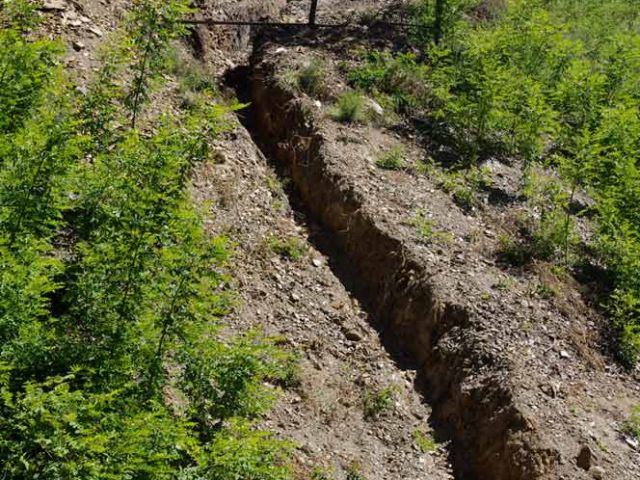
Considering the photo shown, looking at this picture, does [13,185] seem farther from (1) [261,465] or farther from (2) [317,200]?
(2) [317,200]

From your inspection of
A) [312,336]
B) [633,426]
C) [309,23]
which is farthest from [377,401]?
[309,23]

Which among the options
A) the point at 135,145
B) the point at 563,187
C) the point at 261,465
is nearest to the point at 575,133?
the point at 563,187

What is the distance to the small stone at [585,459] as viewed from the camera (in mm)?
6613

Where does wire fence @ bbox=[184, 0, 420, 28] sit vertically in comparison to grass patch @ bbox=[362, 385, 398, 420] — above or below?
above

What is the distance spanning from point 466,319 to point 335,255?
84.9 inches

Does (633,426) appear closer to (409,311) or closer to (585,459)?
(585,459)

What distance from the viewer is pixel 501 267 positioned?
8.88 metres

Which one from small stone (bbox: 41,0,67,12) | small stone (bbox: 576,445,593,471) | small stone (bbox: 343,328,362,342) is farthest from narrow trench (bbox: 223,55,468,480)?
small stone (bbox: 41,0,67,12)

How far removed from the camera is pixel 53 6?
10.0 metres

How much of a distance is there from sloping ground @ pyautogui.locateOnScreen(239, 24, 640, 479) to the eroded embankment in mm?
14

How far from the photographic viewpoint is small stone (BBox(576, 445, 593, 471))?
6.61 meters

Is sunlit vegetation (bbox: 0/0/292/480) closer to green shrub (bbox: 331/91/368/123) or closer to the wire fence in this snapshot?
green shrub (bbox: 331/91/368/123)

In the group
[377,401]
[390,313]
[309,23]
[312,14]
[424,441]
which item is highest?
[312,14]

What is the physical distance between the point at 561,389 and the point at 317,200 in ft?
14.1
